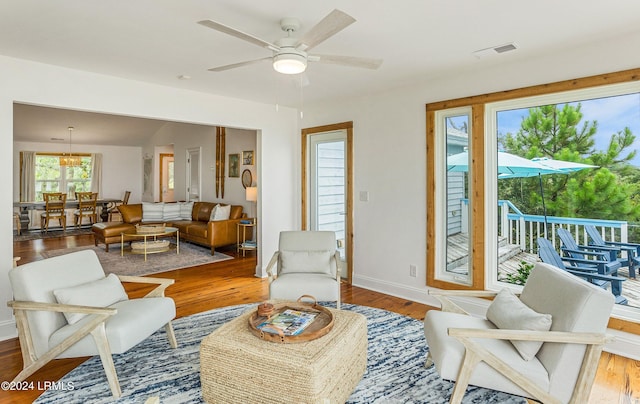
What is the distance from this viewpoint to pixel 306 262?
376 cm

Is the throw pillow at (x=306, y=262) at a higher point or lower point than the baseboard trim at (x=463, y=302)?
higher

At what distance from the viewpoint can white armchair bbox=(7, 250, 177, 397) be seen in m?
2.24

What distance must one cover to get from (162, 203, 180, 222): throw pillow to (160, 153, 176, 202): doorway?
2.60 metres

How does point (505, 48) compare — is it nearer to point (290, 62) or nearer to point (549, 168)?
point (549, 168)

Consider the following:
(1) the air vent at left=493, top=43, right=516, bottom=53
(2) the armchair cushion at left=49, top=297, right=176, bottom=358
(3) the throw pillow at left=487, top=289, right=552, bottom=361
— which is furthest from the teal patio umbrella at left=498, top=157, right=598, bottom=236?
(2) the armchair cushion at left=49, top=297, right=176, bottom=358

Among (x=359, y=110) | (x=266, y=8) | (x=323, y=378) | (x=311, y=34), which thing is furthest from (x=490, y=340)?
(x=359, y=110)

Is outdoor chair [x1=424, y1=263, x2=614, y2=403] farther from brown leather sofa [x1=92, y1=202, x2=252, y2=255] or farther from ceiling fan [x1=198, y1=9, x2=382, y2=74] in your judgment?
brown leather sofa [x1=92, y1=202, x2=252, y2=255]

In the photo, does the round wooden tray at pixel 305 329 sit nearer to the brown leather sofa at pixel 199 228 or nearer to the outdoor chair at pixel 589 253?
the outdoor chair at pixel 589 253

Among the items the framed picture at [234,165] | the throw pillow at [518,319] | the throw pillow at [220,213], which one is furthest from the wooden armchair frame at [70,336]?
the framed picture at [234,165]

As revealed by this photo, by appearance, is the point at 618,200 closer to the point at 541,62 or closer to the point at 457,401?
the point at 541,62

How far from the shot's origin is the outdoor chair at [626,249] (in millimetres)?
2891

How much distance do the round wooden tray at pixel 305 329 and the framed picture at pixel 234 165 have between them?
5.08m

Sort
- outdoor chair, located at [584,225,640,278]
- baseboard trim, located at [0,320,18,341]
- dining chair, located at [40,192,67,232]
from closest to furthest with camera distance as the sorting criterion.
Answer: outdoor chair, located at [584,225,640,278], baseboard trim, located at [0,320,18,341], dining chair, located at [40,192,67,232]

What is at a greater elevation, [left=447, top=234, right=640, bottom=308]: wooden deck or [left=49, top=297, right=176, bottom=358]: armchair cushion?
[left=447, top=234, right=640, bottom=308]: wooden deck
